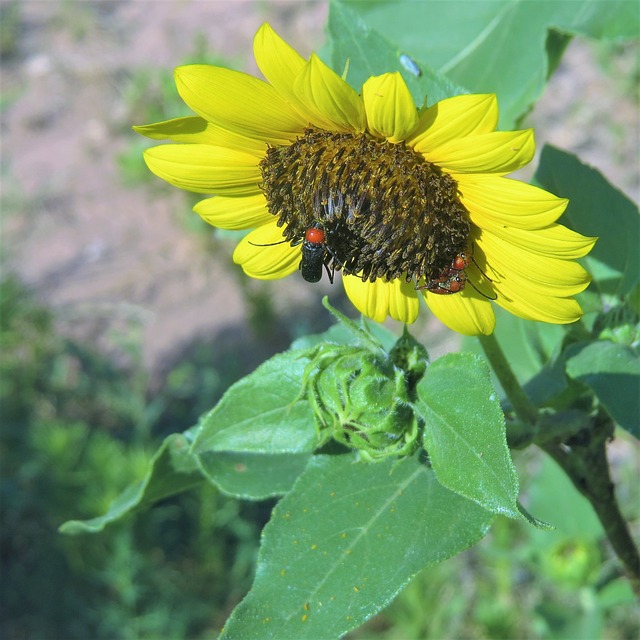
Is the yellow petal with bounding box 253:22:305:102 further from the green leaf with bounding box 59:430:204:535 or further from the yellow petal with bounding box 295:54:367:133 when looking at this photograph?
the green leaf with bounding box 59:430:204:535

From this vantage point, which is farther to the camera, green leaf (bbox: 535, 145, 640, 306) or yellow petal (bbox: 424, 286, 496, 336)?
green leaf (bbox: 535, 145, 640, 306)

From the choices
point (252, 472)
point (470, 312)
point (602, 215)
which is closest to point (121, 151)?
point (252, 472)

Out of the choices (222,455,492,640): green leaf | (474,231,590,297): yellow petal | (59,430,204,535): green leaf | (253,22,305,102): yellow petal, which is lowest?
(59,430,204,535): green leaf

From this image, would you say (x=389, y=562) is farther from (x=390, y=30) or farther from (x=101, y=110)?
(x=101, y=110)

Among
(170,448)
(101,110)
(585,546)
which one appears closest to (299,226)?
(170,448)

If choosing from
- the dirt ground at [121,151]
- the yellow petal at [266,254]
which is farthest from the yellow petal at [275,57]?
the dirt ground at [121,151]

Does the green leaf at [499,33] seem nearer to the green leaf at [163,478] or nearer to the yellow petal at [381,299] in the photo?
the yellow petal at [381,299]

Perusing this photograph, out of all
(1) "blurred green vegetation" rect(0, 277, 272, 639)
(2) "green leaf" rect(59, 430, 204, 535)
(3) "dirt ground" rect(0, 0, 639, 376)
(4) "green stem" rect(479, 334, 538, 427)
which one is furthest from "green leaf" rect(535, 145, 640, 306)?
(3) "dirt ground" rect(0, 0, 639, 376)
